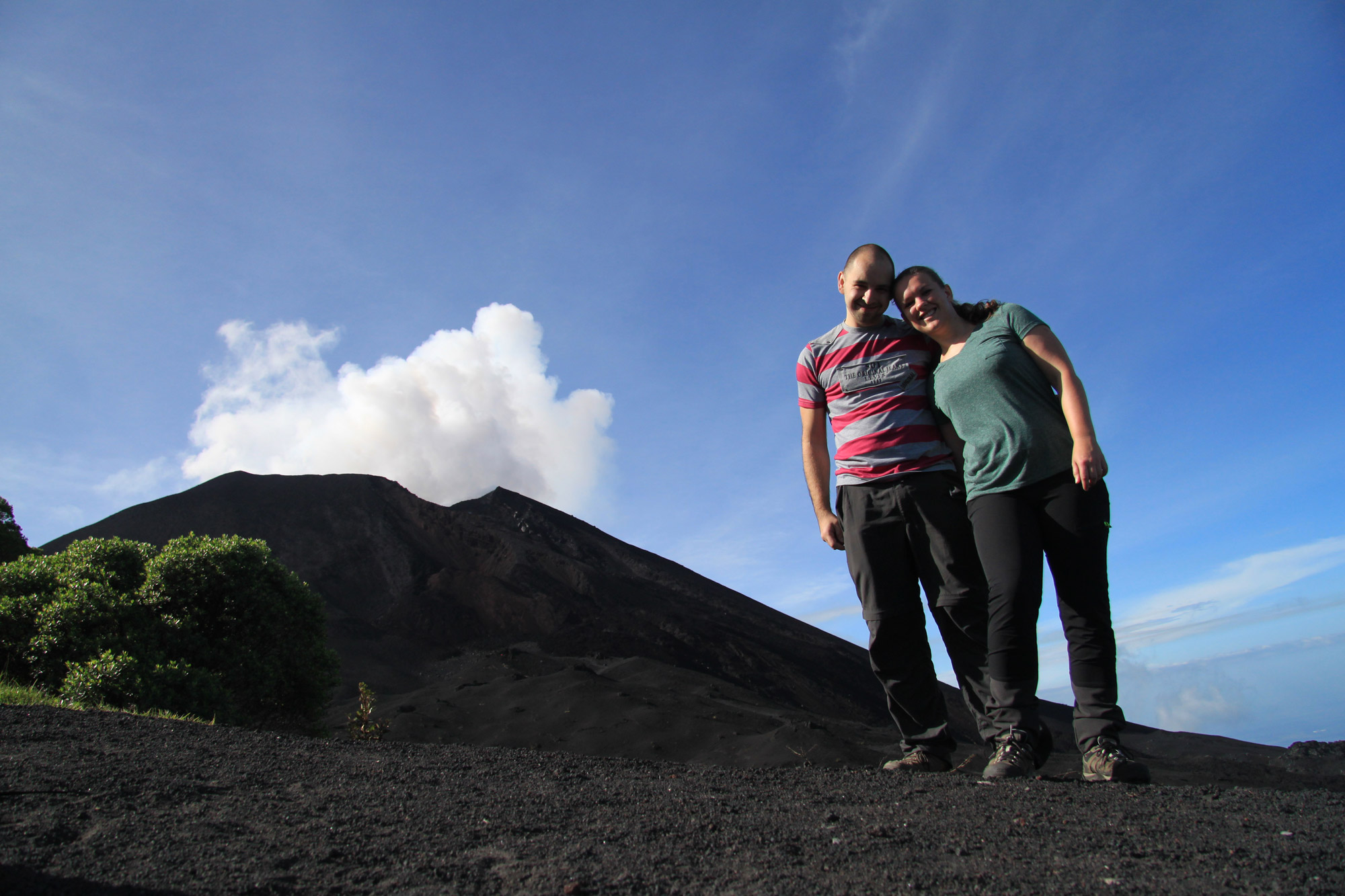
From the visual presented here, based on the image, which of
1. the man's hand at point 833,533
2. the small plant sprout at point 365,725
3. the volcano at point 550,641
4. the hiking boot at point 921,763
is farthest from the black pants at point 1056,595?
the volcano at point 550,641

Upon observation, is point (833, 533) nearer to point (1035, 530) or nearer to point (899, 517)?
point (899, 517)

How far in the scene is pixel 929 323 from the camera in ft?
9.53

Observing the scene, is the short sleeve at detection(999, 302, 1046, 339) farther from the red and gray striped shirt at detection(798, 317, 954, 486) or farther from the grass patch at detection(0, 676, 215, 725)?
the grass patch at detection(0, 676, 215, 725)

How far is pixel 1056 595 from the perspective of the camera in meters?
2.55

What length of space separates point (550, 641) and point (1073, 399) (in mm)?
20114

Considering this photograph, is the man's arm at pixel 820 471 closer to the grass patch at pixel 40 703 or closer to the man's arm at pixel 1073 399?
the man's arm at pixel 1073 399

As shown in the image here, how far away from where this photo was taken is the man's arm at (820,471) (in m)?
3.08

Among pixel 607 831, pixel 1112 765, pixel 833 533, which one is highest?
pixel 833 533

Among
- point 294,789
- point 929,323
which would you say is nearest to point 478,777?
point 294,789

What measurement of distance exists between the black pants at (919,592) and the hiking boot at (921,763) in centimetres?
3

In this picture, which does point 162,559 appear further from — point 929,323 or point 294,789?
point 929,323

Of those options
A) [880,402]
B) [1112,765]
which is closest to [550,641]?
[880,402]

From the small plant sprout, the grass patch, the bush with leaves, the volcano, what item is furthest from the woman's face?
the volcano

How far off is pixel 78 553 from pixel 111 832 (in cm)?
675
